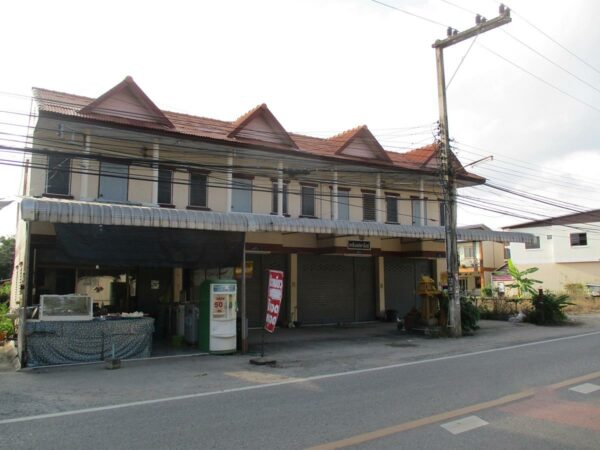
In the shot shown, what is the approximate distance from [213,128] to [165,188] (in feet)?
12.4

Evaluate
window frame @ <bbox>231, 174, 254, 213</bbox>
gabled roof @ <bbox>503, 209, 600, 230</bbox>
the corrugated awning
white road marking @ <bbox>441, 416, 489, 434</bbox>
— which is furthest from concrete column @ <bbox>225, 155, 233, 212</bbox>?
gabled roof @ <bbox>503, 209, 600, 230</bbox>

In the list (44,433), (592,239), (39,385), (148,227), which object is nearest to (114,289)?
(148,227)

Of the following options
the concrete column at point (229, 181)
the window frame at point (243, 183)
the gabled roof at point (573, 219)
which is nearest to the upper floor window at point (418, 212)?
the window frame at point (243, 183)

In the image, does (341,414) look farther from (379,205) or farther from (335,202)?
(379,205)

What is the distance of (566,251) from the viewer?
150ft

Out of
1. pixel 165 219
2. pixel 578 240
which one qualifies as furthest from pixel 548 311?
pixel 578 240

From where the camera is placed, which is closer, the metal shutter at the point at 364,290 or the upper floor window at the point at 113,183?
the upper floor window at the point at 113,183

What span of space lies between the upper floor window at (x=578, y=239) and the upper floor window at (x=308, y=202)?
33.1m

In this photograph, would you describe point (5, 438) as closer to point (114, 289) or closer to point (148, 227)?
point (148, 227)

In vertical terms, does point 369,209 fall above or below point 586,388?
above

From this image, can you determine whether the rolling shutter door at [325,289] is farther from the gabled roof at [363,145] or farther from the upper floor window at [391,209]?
the gabled roof at [363,145]

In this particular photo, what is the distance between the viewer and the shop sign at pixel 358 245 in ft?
69.4

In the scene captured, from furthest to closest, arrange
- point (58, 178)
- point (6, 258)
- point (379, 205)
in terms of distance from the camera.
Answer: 1. point (6, 258)
2. point (379, 205)
3. point (58, 178)

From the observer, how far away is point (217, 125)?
73.5 feet
